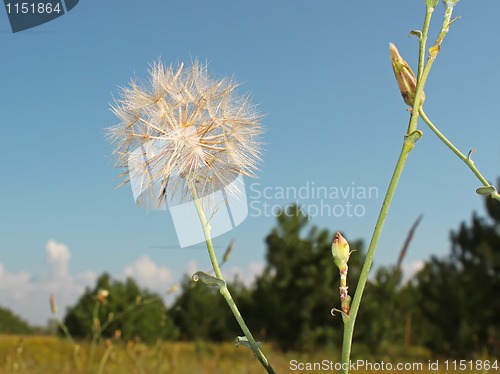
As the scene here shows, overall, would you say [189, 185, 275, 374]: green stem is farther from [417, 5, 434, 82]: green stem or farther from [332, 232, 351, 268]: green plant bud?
[417, 5, 434, 82]: green stem

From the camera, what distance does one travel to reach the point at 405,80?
1.12 metres

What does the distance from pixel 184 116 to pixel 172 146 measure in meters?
0.11

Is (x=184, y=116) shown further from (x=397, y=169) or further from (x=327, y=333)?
(x=327, y=333)

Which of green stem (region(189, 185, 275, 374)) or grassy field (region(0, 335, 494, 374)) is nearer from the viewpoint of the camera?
green stem (region(189, 185, 275, 374))

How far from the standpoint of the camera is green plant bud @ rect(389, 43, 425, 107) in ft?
3.65

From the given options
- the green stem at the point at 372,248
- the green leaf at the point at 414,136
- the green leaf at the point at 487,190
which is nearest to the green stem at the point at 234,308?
the green stem at the point at 372,248

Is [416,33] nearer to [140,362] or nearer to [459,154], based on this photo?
[459,154]

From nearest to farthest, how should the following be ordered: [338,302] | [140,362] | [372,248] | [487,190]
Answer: [372,248], [487,190], [140,362], [338,302]

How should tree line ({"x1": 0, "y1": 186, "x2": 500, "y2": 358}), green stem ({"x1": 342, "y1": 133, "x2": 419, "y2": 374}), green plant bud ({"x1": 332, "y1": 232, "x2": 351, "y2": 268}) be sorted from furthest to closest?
tree line ({"x1": 0, "y1": 186, "x2": 500, "y2": 358})
green plant bud ({"x1": 332, "y1": 232, "x2": 351, "y2": 268})
green stem ({"x1": 342, "y1": 133, "x2": 419, "y2": 374})

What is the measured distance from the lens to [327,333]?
18.2 meters

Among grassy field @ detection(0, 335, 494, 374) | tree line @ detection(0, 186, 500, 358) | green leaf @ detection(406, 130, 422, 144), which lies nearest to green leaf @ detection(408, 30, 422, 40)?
green leaf @ detection(406, 130, 422, 144)

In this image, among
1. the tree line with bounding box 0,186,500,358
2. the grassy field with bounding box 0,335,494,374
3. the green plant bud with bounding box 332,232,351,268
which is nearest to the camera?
the green plant bud with bounding box 332,232,351,268

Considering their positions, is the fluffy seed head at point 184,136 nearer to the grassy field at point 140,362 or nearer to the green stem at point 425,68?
the green stem at point 425,68

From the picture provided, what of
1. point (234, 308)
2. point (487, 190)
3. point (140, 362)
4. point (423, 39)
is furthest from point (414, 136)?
point (140, 362)
